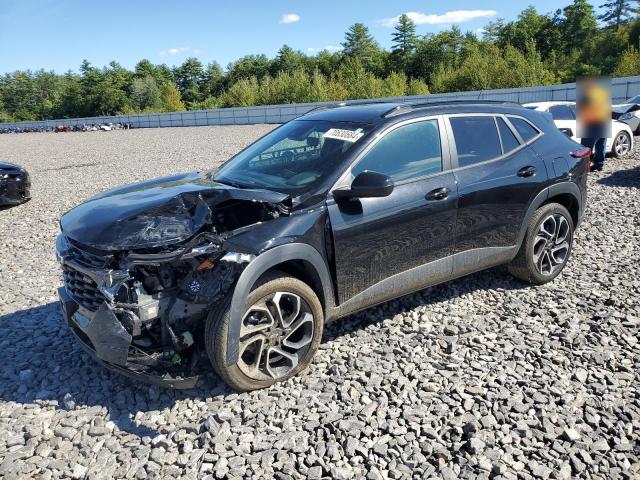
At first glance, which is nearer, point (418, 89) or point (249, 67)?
point (418, 89)

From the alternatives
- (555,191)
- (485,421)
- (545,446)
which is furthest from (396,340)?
(555,191)

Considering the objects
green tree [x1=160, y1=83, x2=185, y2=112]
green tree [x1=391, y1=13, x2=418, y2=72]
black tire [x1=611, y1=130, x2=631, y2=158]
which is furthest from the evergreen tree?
black tire [x1=611, y1=130, x2=631, y2=158]

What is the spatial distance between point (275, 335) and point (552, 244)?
3.12 meters

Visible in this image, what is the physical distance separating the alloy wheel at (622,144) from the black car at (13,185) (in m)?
13.0

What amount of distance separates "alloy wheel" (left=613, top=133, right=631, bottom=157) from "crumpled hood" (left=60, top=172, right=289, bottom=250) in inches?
450

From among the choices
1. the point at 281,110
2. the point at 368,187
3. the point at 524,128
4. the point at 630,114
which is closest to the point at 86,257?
the point at 368,187

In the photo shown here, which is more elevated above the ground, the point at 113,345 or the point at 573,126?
the point at 573,126

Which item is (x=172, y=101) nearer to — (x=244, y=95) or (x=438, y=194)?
(x=244, y=95)

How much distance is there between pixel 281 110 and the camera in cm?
4019

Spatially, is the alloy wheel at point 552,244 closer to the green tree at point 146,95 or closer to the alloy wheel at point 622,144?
the alloy wheel at point 622,144

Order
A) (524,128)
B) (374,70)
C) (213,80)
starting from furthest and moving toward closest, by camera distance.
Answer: (213,80) → (374,70) → (524,128)

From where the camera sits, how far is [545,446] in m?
2.92

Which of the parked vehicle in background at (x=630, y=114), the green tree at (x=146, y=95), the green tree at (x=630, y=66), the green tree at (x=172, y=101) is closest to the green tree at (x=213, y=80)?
the green tree at (x=146, y=95)

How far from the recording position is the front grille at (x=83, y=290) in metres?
3.25
